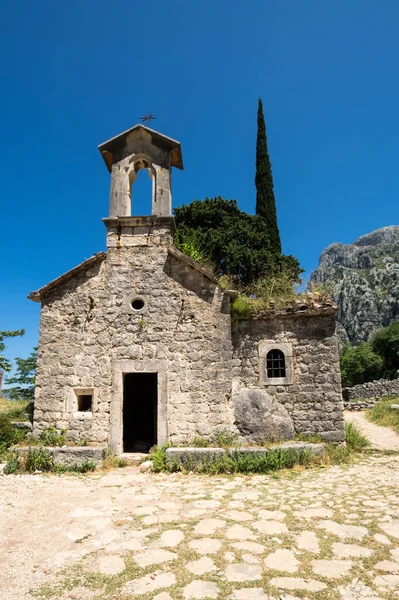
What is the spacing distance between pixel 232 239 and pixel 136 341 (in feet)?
53.0

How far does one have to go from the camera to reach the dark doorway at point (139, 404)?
1282cm

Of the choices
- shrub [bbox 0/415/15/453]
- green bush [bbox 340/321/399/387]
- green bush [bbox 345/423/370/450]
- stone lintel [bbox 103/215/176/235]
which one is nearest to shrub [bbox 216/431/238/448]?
green bush [bbox 345/423/370/450]

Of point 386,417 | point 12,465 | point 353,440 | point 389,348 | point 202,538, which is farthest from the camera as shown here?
point 389,348

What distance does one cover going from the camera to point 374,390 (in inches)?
1000

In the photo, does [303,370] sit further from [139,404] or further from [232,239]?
[232,239]

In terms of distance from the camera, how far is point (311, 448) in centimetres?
849

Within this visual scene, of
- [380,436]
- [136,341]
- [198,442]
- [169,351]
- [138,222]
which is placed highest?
[138,222]

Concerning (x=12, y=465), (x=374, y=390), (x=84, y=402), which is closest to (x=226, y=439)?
(x=84, y=402)

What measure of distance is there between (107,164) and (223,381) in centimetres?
692

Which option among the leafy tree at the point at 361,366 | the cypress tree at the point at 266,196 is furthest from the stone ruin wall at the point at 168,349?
the leafy tree at the point at 361,366

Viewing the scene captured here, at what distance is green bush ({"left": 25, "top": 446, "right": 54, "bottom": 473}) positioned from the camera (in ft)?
27.6

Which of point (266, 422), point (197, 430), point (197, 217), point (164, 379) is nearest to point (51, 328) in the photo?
point (164, 379)

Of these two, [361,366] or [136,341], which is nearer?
[136,341]

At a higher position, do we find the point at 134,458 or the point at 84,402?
the point at 84,402
